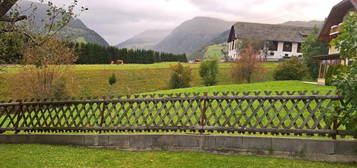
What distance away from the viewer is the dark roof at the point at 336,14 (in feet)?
84.4

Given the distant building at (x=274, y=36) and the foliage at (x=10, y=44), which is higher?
the distant building at (x=274, y=36)

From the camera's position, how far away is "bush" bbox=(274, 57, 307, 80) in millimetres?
32469

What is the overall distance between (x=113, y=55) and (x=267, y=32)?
31903mm

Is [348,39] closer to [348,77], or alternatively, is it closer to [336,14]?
[348,77]

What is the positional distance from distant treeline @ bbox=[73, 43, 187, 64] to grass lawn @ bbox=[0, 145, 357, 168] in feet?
119

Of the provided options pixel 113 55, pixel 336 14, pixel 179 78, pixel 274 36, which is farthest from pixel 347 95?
pixel 274 36

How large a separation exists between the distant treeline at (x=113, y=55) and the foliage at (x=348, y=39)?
39973 mm

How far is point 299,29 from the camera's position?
6353 cm

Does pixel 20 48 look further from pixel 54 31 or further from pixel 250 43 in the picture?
pixel 250 43

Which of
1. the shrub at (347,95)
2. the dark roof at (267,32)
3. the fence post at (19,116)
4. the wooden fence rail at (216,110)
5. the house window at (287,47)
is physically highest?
the dark roof at (267,32)

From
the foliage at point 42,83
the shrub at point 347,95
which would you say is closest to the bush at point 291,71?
the foliage at point 42,83

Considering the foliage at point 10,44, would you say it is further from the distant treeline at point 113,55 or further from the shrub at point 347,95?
the distant treeline at point 113,55

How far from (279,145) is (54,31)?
648 centimetres

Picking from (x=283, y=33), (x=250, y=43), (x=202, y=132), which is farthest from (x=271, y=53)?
(x=202, y=132)
